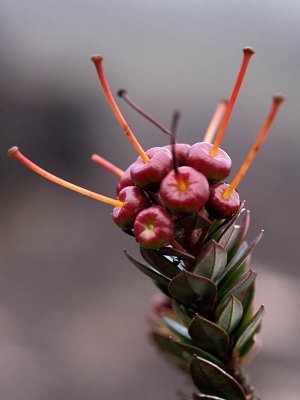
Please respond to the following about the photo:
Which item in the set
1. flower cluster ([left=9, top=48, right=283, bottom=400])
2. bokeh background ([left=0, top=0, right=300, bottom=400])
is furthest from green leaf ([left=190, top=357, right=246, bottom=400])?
bokeh background ([left=0, top=0, right=300, bottom=400])

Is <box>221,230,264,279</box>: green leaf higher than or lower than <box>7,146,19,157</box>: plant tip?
lower

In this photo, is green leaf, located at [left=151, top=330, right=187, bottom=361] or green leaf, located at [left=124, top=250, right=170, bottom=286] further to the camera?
green leaf, located at [left=151, top=330, right=187, bottom=361]

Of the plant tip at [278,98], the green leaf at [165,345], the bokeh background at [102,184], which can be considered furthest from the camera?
the bokeh background at [102,184]

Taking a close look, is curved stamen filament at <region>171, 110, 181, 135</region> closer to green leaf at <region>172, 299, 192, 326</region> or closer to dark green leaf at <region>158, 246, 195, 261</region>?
dark green leaf at <region>158, 246, 195, 261</region>

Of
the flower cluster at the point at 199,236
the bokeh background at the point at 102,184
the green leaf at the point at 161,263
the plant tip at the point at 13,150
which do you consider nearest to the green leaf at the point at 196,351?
the flower cluster at the point at 199,236

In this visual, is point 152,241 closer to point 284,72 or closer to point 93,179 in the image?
point 93,179

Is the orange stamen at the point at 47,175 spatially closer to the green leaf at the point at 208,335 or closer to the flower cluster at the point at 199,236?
the flower cluster at the point at 199,236

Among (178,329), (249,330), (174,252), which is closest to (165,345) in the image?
(178,329)

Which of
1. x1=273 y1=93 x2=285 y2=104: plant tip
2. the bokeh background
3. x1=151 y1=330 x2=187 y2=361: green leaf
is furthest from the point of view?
the bokeh background
